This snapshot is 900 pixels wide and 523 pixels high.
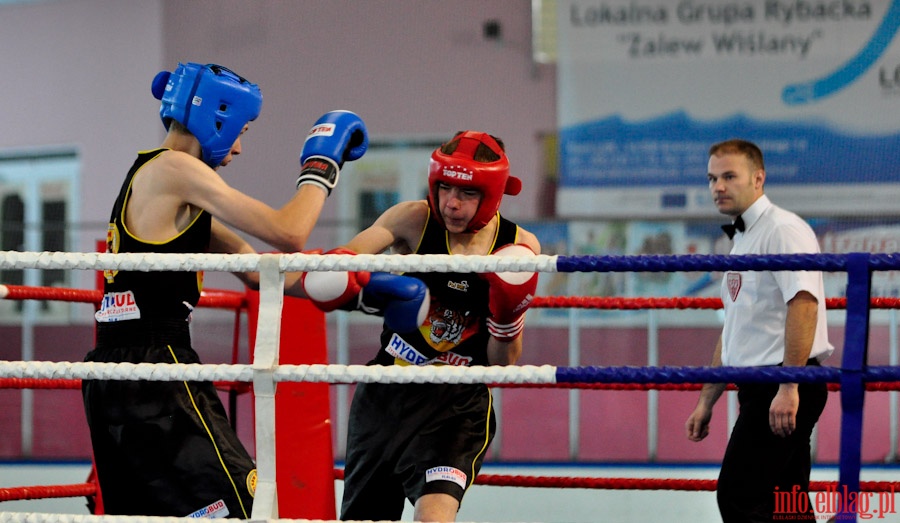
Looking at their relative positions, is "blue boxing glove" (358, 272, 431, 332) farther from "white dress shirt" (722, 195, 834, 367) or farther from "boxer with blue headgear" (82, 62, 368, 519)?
"white dress shirt" (722, 195, 834, 367)

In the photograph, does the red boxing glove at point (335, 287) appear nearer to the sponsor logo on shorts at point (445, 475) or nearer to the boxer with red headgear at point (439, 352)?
the boxer with red headgear at point (439, 352)

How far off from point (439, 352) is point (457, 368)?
551 mm

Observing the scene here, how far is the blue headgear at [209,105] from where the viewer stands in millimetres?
1916

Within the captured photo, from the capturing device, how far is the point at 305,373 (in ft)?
5.20

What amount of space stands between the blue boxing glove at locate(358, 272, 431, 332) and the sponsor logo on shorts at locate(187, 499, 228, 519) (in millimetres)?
447

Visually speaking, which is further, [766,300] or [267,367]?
[766,300]

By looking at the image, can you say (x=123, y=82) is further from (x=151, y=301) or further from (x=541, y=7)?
(x=151, y=301)


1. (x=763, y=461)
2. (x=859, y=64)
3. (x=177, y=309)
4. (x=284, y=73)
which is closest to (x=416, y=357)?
(x=177, y=309)

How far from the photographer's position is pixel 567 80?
23.9 ft

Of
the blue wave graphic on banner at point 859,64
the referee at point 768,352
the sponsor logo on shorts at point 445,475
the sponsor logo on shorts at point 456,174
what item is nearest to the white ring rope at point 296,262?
the sponsor logo on shorts at point 456,174

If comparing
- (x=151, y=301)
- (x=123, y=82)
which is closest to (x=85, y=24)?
(x=123, y=82)

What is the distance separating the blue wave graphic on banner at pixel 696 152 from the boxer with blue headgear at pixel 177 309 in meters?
5.42

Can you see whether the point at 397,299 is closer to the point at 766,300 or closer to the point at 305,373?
the point at 305,373

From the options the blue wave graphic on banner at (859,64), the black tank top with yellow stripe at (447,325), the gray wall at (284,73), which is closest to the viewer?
the black tank top with yellow stripe at (447,325)
